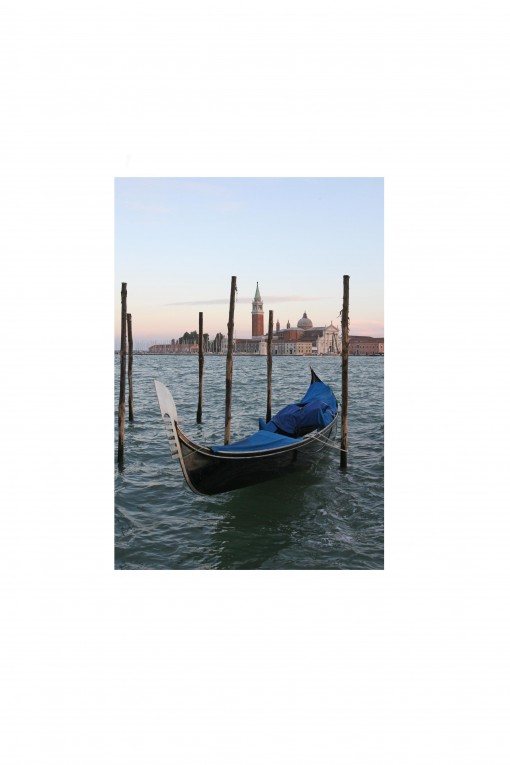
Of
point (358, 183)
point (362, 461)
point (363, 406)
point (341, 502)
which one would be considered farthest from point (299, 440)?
point (363, 406)

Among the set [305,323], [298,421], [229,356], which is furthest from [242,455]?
[305,323]

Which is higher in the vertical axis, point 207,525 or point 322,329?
point 322,329

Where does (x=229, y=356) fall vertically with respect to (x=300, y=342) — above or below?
below

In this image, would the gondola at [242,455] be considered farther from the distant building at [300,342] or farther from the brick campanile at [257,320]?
the brick campanile at [257,320]

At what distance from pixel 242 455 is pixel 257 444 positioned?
0.86 feet

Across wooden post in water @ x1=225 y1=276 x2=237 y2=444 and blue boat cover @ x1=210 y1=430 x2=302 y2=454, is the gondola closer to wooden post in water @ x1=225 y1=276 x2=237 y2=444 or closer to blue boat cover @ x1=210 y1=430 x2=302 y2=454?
blue boat cover @ x1=210 y1=430 x2=302 y2=454

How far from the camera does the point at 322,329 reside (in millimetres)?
61281

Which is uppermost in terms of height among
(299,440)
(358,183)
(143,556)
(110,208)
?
(358,183)

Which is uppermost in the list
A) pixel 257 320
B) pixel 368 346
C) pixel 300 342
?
pixel 257 320

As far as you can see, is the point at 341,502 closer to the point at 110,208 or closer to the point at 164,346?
the point at 110,208

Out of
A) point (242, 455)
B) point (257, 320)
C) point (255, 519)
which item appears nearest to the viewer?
point (255, 519)

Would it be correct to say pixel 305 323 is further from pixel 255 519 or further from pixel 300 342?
pixel 255 519

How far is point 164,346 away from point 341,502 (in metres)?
52.2

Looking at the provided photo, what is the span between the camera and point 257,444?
194 inches
